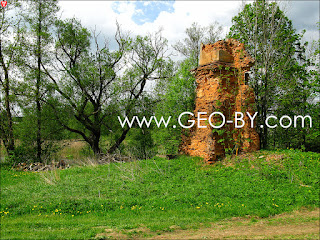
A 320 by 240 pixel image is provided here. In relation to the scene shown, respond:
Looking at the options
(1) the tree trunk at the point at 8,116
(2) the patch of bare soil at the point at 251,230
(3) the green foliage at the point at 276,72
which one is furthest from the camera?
(1) the tree trunk at the point at 8,116

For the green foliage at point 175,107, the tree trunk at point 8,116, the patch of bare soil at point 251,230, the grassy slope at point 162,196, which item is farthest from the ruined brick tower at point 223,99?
the tree trunk at point 8,116

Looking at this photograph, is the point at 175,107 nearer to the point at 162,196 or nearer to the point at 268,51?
the point at 268,51

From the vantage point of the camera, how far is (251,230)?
638cm

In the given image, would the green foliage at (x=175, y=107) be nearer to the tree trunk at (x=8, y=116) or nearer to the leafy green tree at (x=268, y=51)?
the leafy green tree at (x=268, y=51)

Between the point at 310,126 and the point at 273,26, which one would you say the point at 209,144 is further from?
the point at 273,26

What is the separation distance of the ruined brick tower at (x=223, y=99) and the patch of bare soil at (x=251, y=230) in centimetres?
586

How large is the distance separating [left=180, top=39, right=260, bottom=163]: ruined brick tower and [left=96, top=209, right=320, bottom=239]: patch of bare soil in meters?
5.86

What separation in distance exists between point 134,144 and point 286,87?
12477 millimetres

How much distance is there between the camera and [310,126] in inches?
619

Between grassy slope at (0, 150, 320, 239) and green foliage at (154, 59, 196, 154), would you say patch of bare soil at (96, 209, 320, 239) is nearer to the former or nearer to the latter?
grassy slope at (0, 150, 320, 239)

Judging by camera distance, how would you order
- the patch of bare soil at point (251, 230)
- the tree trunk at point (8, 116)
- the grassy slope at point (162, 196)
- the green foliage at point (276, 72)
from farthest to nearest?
the tree trunk at point (8, 116) → the green foliage at point (276, 72) → the grassy slope at point (162, 196) → the patch of bare soil at point (251, 230)

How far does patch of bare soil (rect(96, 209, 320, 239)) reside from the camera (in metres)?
5.96

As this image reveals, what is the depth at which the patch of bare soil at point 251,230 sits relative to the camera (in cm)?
596

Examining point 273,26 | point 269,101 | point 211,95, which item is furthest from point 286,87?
point 211,95
